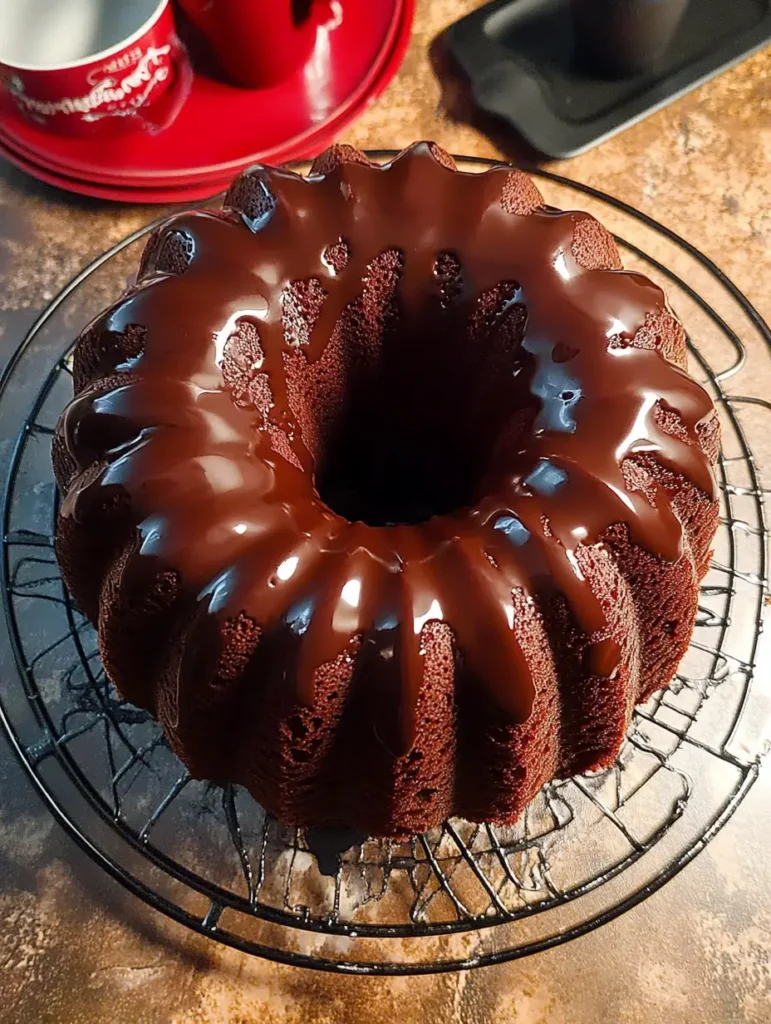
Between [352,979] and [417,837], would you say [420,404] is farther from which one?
[352,979]

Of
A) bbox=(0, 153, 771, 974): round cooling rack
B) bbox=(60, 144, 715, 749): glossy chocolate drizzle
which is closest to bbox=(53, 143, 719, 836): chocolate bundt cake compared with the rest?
bbox=(60, 144, 715, 749): glossy chocolate drizzle

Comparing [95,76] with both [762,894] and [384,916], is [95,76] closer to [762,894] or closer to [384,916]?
[384,916]

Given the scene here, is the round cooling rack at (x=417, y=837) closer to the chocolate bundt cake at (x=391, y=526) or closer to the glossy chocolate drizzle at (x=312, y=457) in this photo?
the chocolate bundt cake at (x=391, y=526)

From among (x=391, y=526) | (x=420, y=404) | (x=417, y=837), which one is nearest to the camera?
(x=391, y=526)

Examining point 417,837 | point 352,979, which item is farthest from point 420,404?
point 352,979

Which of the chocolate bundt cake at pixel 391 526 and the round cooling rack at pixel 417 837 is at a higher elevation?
the chocolate bundt cake at pixel 391 526

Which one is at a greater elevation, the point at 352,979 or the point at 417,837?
the point at 417,837

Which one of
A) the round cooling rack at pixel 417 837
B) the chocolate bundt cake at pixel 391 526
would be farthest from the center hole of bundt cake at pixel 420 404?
the round cooling rack at pixel 417 837
